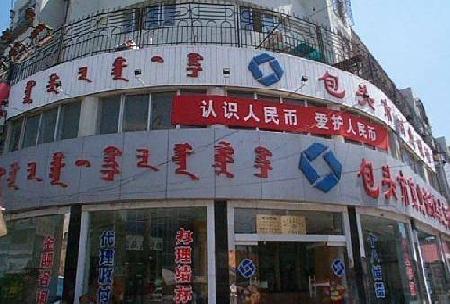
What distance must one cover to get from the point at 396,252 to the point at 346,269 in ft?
9.19

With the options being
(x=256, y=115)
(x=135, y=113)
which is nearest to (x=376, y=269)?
(x=256, y=115)

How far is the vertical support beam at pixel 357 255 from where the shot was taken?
9773 mm

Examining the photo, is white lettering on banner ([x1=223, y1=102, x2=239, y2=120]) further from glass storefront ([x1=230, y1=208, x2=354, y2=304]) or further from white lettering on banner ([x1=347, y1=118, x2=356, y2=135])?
white lettering on banner ([x1=347, y1=118, x2=356, y2=135])

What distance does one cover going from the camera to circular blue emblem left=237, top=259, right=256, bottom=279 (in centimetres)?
907

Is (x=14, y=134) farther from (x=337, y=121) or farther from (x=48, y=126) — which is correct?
(x=337, y=121)

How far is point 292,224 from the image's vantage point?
9.76 m

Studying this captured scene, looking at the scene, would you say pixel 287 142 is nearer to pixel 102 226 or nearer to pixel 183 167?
pixel 183 167

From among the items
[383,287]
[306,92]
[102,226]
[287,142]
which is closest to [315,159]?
[287,142]

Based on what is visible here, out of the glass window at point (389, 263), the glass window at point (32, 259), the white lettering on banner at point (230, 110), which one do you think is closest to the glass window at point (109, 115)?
the glass window at point (32, 259)

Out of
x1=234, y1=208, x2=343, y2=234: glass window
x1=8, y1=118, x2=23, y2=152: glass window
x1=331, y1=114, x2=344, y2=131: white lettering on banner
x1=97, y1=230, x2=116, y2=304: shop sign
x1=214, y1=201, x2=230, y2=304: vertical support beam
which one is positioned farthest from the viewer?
x1=8, y1=118, x2=23, y2=152: glass window

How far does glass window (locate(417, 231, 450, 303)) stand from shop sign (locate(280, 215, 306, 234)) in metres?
6.07

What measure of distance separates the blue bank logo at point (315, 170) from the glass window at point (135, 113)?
3823 millimetres

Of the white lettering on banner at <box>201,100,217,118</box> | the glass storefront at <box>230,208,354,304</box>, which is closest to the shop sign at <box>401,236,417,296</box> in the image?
the glass storefront at <box>230,208,354,304</box>

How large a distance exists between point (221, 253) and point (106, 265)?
2.55 m
